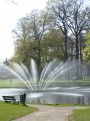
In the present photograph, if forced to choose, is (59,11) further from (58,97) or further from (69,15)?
(58,97)

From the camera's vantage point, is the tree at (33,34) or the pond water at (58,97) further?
the tree at (33,34)

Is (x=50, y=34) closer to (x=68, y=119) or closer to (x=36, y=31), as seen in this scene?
(x=36, y=31)

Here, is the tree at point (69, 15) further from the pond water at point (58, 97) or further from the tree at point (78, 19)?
the pond water at point (58, 97)

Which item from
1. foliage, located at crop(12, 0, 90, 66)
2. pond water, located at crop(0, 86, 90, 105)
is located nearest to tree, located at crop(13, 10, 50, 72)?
foliage, located at crop(12, 0, 90, 66)

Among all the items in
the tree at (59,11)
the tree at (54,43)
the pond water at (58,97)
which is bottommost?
the pond water at (58,97)

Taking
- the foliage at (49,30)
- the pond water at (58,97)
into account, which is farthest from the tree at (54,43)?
the pond water at (58,97)

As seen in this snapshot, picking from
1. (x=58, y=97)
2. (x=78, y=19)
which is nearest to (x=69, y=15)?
(x=78, y=19)

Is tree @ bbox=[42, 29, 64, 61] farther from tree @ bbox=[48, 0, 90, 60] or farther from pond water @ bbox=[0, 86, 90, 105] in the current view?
pond water @ bbox=[0, 86, 90, 105]

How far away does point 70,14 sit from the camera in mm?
67375

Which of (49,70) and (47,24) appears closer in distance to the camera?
(47,24)

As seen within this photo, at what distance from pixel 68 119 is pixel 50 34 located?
51500mm

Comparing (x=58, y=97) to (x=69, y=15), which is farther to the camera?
(x=69, y=15)

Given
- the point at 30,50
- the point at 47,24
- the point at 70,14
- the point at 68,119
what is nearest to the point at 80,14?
the point at 70,14

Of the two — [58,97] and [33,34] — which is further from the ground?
[33,34]
